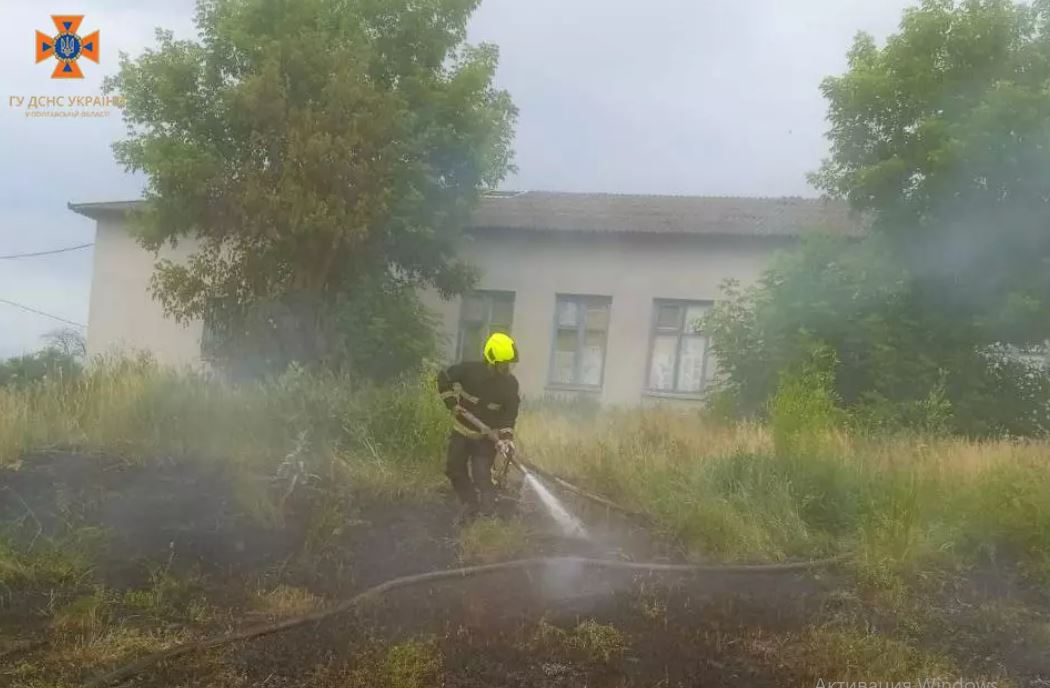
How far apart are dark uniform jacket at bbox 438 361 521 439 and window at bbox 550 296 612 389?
1162 centimetres

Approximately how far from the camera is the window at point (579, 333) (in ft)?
66.0

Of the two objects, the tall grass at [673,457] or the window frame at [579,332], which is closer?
the tall grass at [673,457]

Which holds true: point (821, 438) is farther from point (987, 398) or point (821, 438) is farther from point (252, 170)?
point (252, 170)

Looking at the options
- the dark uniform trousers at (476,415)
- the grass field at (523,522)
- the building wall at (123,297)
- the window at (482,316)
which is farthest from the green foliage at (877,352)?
the building wall at (123,297)

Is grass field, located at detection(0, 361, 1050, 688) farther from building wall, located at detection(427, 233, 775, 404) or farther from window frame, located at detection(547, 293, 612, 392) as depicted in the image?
window frame, located at detection(547, 293, 612, 392)

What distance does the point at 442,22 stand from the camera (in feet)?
56.0

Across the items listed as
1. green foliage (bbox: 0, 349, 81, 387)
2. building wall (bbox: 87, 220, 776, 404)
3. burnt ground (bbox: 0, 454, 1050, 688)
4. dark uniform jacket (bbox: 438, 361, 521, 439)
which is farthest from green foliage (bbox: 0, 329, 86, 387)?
building wall (bbox: 87, 220, 776, 404)

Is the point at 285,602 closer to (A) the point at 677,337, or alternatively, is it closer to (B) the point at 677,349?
(B) the point at 677,349

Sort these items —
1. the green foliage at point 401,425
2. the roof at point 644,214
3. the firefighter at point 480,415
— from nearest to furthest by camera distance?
the firefighter at point 480,415, the green foliage at point 401,425, the roof at point 644,214

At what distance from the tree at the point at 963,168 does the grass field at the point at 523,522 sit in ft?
13.2

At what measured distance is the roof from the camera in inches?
757

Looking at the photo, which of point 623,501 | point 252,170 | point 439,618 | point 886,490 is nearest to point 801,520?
point 886,490

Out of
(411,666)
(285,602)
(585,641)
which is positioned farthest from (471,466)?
(411,666)

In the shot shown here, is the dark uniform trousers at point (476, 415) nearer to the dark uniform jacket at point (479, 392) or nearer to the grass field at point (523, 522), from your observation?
the dark uniform jacket at point (479, 392)
